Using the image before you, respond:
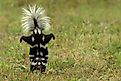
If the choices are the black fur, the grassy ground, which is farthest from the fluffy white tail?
the grassy ground

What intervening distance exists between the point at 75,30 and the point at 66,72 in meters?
6.84

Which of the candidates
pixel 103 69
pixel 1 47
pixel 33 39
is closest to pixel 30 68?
pixel 33 39

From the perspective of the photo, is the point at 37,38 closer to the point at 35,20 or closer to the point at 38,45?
the point at 38,45

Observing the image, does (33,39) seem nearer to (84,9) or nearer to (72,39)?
(72,39)

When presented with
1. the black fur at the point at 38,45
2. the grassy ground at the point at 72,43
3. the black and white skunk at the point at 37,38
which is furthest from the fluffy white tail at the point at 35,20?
the grassy ground at the point at 72,43

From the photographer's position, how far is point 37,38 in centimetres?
1254

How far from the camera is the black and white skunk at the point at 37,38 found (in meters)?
12.6

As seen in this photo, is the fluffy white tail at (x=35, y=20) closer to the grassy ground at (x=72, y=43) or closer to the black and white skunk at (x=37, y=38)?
the black and white skunk at (x=37, y=38)

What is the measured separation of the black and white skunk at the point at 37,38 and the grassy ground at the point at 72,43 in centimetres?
32

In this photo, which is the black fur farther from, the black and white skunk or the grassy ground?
the grassy ground

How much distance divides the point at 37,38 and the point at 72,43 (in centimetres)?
503

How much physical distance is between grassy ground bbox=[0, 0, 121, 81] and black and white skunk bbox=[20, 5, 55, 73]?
1.04 ft

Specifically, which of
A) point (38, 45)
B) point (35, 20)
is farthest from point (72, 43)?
point (38, 45)

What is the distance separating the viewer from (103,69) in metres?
13.8
